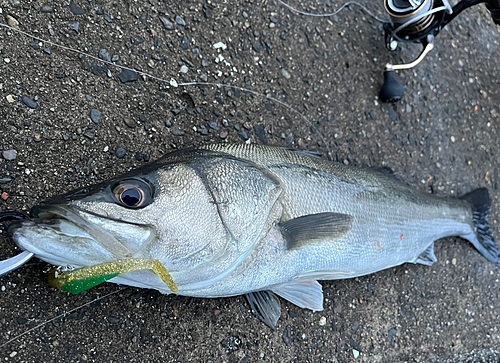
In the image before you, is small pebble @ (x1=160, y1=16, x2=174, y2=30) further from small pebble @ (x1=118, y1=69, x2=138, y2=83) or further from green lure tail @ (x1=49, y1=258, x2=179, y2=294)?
green lure tail @ (x1=49, y1=258, x2=179, y2=294)

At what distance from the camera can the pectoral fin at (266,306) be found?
212 cm

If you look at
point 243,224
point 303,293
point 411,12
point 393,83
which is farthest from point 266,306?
point 411,12

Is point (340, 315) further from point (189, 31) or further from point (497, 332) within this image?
point (189, 31)

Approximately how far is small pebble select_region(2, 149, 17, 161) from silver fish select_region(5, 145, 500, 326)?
1.85ft

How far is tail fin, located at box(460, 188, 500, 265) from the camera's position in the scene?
2.80 m

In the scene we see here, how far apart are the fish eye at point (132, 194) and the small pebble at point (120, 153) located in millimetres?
609

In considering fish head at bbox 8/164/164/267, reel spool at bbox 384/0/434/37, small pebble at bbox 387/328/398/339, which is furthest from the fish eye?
reel spool at bbox 384/0/434/37

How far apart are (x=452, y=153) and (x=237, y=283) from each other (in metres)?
2.44

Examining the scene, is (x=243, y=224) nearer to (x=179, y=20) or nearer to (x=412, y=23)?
(x=179, y=20)

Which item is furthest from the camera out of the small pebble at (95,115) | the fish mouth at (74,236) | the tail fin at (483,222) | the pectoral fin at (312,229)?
the tail fin at (483,222)

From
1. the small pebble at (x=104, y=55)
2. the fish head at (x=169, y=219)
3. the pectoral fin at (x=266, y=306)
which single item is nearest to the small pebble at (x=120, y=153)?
the fish head at (x=169, y=219)

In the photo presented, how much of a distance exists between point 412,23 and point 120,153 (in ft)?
7.29

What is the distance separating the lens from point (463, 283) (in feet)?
9.95

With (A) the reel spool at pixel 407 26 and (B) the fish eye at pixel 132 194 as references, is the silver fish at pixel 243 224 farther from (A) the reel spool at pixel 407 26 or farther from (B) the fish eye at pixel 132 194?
(A) the reel spool at pixel 407 26
